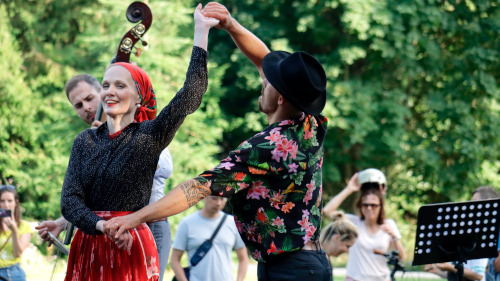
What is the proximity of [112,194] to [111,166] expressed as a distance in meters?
0.12

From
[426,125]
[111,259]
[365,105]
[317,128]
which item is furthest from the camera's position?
[426,125]

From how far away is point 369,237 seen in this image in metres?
7.12

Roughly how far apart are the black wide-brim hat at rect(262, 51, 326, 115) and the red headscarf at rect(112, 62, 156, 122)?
1.88ft

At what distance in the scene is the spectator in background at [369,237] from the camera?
22.7 feet

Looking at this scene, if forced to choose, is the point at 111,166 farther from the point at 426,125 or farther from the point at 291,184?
the point at 426,125

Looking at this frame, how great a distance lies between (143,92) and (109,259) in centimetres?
78

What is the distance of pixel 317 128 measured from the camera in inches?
143

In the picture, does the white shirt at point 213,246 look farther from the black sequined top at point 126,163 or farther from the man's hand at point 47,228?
the black sequined top at point 126,163

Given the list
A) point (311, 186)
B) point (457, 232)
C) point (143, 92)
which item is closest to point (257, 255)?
point (311, 186)

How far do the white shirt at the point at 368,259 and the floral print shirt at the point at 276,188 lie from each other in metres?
3.54

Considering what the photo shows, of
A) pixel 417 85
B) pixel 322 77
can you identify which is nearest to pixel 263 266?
pixel 322 77

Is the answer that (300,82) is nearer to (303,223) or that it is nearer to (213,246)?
(303,223)

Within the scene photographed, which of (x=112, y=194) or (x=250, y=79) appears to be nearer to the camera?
(x=112, y=194)

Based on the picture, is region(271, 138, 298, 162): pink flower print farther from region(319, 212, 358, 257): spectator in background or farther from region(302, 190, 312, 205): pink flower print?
region(319, 212, 358, 257): spectator in background
